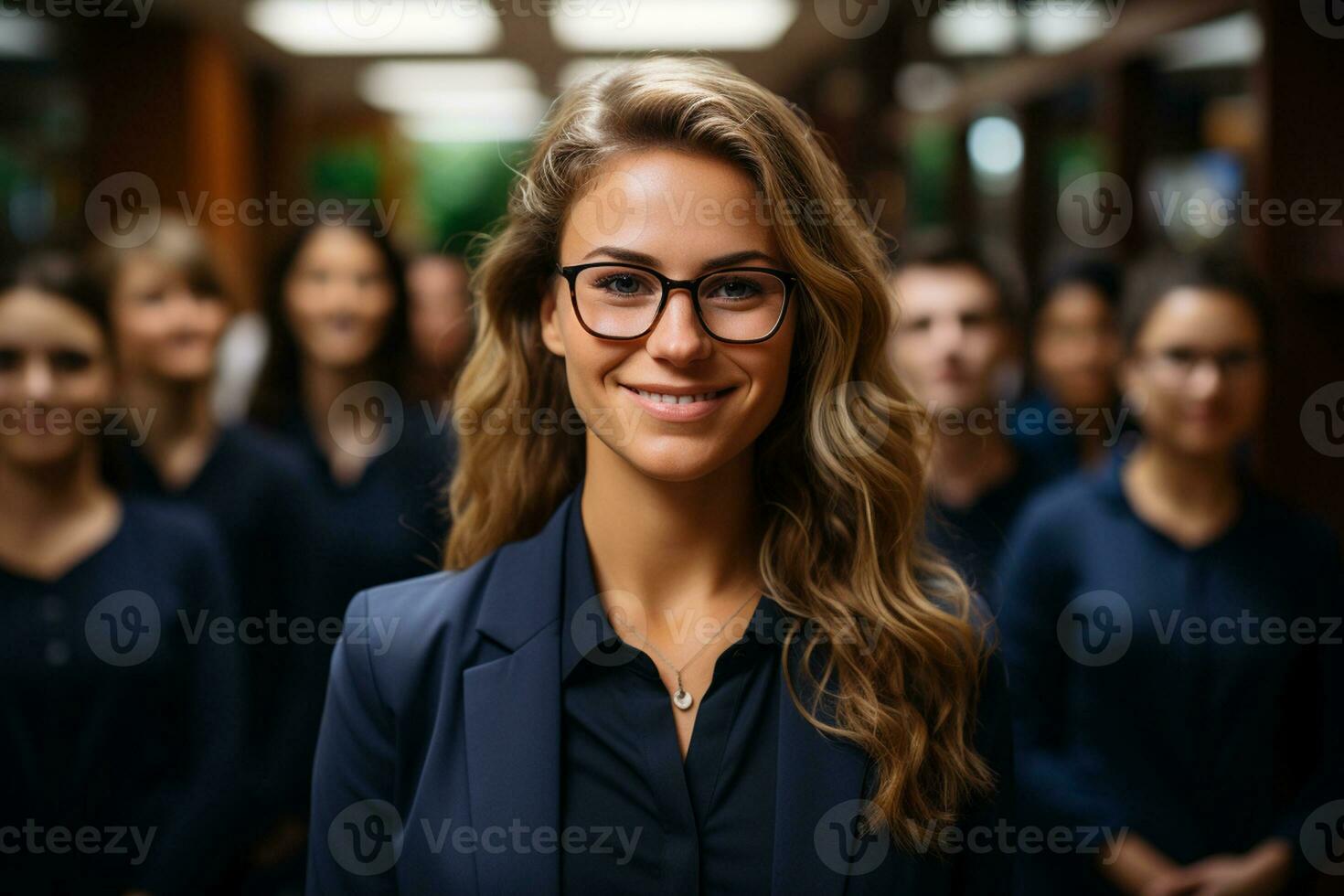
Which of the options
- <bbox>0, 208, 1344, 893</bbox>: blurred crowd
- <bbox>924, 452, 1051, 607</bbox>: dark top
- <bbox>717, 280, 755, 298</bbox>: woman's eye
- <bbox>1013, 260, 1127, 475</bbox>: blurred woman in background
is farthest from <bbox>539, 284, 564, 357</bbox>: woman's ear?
<bbox>1013, 260, 1127, 475</bbox>: blurred woman in background

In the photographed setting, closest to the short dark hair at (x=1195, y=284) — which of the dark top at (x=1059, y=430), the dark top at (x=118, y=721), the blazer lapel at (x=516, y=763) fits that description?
the dark top at (x=1059, y=430)

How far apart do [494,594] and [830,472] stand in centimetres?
46

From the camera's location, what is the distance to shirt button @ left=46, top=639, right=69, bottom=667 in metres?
2.40

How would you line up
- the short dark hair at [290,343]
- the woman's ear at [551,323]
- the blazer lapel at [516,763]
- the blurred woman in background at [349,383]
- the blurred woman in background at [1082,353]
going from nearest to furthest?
the blazer lapel at [516,763]
the woman's ear at [551,323]
the blurred woman in background at [349,383]
the short dark hair at [290,343]
the blurred woman in background at [1082,353]

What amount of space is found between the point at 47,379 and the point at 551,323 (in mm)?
1431

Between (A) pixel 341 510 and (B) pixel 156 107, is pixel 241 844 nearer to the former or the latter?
(A) pixel 341 510

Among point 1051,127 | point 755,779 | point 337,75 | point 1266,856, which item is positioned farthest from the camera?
point 337,75

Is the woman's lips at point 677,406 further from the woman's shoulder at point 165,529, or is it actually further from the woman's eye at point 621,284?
the woman's shoulder at point 165,529

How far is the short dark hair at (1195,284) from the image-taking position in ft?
9.06

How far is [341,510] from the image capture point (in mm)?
3230

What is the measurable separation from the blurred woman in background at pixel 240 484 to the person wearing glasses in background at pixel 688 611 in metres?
1.28

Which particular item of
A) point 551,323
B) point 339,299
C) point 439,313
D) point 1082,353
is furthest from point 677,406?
point 439,313

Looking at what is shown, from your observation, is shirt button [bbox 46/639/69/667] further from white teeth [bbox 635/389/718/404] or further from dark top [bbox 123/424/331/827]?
white teeth [bbox 635/389/718/404]

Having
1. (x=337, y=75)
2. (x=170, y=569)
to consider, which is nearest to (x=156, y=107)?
(x=337, y=75)
